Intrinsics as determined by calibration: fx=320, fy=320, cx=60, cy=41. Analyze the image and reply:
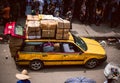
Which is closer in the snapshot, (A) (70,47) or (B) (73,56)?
(B) (73,56)

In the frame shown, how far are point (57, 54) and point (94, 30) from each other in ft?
→ 17.2

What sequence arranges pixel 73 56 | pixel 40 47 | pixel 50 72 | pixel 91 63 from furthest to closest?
1. pixel 91 63
2. pixel 50 72
3. pixel 73 56
4. pixel 40 47

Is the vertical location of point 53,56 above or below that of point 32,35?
below

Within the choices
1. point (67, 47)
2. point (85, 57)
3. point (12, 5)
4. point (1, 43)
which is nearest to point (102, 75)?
point (85, 57)

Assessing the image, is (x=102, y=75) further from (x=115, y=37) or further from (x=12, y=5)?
(x=12, y=5)

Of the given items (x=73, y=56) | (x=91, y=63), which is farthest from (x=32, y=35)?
(x=91, y=63)

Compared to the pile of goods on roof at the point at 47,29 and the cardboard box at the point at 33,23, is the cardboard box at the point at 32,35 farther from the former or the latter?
the cardboard box at the point at 33,23

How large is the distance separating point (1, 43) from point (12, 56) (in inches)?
95.9

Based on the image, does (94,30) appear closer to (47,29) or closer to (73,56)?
(73,56)

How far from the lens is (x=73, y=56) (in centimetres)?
1423

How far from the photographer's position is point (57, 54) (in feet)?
46.1

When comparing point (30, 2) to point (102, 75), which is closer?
point (102, 75)

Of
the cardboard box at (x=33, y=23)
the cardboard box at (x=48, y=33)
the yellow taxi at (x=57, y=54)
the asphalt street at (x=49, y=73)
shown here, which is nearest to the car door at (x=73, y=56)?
the yellow taxi at (x=57, y=54)

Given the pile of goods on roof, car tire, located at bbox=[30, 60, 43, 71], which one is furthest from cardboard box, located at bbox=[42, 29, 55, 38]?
car tire, located at bbox=[30, 60, 43, 71]
